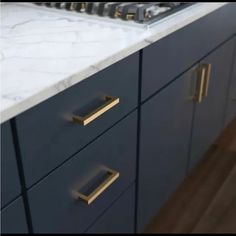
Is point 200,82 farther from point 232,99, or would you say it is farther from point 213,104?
point 232,99

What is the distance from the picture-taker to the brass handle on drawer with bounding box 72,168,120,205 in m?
0.93

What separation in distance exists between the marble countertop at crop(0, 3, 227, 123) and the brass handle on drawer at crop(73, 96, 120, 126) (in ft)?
0.30

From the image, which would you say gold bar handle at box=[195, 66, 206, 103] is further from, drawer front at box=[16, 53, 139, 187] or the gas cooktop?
drawer front at box=[16, 53, 139, 187]

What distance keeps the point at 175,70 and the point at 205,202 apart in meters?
0.70

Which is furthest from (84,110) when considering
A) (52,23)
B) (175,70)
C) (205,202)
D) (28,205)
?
(205,202)

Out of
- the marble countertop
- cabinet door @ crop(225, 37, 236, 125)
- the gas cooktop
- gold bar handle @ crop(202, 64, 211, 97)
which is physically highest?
the gas cooktop

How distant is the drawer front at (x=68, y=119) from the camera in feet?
2.42

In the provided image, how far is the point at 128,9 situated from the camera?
1.09 metres

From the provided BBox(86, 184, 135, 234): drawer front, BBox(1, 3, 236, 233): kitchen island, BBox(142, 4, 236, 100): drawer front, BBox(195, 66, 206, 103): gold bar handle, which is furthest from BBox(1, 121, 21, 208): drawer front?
BBox(195, 66, 206, 103): gold bar handle

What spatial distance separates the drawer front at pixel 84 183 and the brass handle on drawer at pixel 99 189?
0.05 feet

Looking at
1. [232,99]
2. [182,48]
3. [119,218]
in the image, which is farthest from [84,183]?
[232,99]

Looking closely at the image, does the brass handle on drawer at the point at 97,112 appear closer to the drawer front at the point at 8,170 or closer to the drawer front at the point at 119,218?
the drawer front at the point at 8,170

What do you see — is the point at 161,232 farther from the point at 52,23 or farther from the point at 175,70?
the point at 52,23

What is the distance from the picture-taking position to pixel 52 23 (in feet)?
3.62
